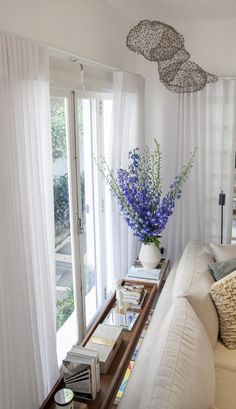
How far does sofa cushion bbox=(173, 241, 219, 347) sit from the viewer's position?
2250mm

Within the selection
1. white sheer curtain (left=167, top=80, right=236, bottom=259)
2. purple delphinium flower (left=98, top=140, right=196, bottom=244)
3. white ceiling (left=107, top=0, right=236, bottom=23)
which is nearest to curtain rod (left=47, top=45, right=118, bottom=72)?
white ceiling (left=107, top=0, right=236, bottom=23)

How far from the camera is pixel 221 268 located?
2.65 metres

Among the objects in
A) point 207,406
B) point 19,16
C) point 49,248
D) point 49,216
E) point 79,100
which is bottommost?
point 207,406

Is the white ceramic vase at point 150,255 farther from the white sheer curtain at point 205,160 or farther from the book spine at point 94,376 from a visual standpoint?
the book spine at point 94,376

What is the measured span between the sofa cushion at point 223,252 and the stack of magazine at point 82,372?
4.99ft

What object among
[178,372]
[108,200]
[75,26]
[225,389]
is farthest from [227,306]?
[75,26]

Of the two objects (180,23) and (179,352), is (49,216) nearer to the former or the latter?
(179,352)

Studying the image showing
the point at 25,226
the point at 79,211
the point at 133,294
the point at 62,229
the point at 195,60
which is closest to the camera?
the point at 25,226

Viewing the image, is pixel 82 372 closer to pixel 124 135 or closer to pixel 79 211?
pixel 79 211

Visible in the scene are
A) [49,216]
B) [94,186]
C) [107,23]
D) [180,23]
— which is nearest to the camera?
[49,216]

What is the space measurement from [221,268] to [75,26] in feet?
6.35

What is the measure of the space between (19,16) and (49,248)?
3.90ft

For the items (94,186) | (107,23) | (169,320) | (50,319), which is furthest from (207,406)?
(107,23)

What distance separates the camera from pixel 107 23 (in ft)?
9.73
